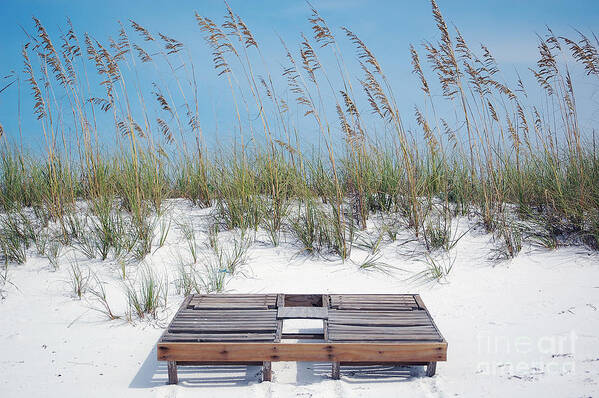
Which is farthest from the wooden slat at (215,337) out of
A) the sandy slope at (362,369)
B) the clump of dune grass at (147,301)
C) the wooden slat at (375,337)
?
the clump of dune grass at (147,301)

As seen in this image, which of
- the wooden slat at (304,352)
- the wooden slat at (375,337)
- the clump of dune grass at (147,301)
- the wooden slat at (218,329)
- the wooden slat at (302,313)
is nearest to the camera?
the wooden slat at (304,352)

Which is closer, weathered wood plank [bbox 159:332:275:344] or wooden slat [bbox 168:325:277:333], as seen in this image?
weathered wood plank [bbox 159:332:275:344]

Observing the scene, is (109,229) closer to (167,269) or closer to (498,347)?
(167,269)

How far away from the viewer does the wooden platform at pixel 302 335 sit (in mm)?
2680

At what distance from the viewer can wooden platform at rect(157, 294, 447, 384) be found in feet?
8.79

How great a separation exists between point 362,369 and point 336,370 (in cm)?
23

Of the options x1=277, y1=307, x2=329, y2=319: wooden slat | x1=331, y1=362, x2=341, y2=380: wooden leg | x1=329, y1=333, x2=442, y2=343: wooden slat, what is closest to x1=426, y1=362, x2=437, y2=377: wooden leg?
x1=329, y1=333, x2=442, y2=343: wooden slat

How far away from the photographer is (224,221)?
518 centimetres

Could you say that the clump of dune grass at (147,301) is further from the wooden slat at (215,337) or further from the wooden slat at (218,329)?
the wooden slat at (215,337)

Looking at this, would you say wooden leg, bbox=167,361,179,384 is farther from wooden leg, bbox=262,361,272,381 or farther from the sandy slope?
wooden leg, bbox=262,361,272,381

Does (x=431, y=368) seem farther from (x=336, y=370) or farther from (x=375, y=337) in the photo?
(x=336, y=370)

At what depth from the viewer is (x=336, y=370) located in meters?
2.77

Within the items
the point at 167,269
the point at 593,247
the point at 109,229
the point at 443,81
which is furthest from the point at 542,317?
the point at 109,229

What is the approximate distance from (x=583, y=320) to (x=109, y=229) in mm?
3801
